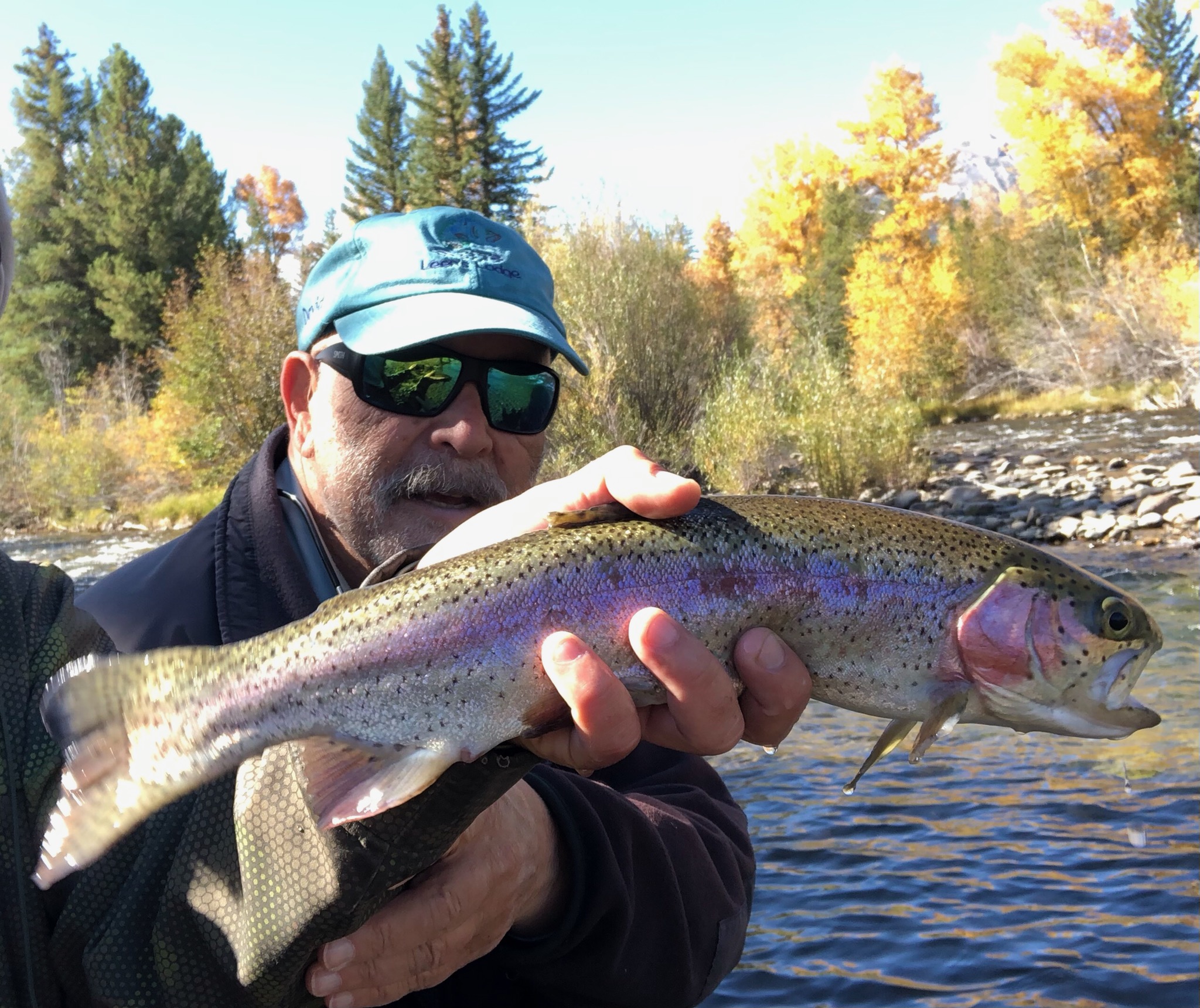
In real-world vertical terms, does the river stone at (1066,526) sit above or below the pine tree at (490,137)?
below

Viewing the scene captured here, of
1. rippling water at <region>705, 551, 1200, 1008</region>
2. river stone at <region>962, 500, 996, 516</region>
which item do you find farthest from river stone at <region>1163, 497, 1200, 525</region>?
rippling water at <region>705, 551, 1200, 1008</region>

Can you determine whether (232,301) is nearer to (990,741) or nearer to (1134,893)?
(990,741)

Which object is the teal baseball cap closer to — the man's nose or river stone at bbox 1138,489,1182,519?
the man's nose

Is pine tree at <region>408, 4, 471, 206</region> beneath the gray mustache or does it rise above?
above

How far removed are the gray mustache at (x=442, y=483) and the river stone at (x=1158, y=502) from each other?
1737 cm

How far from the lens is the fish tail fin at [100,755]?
2.03 meters

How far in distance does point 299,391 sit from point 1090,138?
157 ft

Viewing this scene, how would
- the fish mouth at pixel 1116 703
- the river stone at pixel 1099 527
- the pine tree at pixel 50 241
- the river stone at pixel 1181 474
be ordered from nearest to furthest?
the fish mouth at pixel 1116 703, the river stone at pixel 1099 527, the river stone at pixel 1181 474, the pine tree at pixel 50 241

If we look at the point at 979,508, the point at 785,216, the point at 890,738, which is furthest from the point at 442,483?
the point at 785,216

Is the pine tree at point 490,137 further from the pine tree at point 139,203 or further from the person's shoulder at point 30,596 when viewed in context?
the person's shoulder at point 30,596

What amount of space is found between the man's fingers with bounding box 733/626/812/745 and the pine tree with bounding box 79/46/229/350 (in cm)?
5025

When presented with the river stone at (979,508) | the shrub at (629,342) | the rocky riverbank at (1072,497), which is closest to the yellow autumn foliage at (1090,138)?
the rocky riverbank at (1072,497)

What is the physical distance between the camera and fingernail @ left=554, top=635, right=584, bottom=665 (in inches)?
84.0

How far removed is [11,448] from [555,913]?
3599 centimetres
